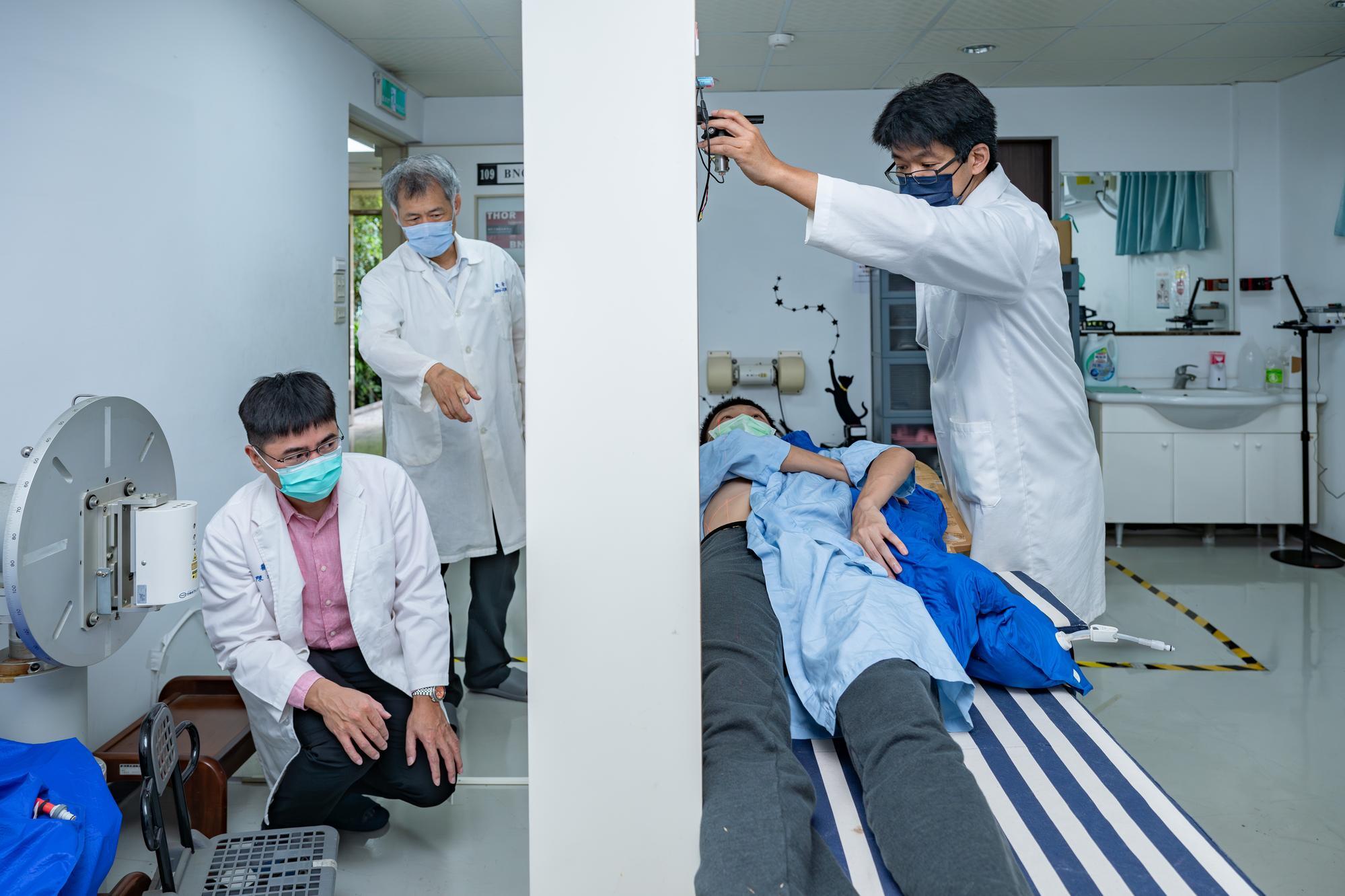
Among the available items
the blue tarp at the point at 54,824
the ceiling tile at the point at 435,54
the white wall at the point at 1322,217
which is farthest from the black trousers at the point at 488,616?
the white wall at the point at 1322,217

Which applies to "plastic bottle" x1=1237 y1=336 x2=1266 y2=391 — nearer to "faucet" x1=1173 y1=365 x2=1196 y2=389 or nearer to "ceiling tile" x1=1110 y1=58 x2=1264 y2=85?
"faucet" x1=1173 y1=365 x2=1196 y2=389

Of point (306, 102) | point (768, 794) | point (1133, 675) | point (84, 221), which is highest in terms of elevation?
point (306, 102)

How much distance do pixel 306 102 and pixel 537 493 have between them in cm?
316

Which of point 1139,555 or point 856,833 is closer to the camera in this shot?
point 856,833

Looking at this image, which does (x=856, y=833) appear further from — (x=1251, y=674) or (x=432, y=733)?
(x=1251, y=674)

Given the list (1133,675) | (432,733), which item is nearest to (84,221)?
(432,733)

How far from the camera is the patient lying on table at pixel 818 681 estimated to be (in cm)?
114

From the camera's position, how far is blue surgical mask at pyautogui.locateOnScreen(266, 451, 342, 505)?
6.17 feet

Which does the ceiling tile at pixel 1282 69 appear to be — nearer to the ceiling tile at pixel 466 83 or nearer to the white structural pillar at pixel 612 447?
the ceiling tile at pixel 466 83

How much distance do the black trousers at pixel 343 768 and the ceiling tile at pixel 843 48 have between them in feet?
10.7

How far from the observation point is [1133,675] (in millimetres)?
3135

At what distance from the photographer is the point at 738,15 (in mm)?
3828

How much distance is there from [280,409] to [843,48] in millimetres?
3378

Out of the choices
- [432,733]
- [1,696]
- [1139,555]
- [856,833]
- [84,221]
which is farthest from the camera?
[1139,555]
